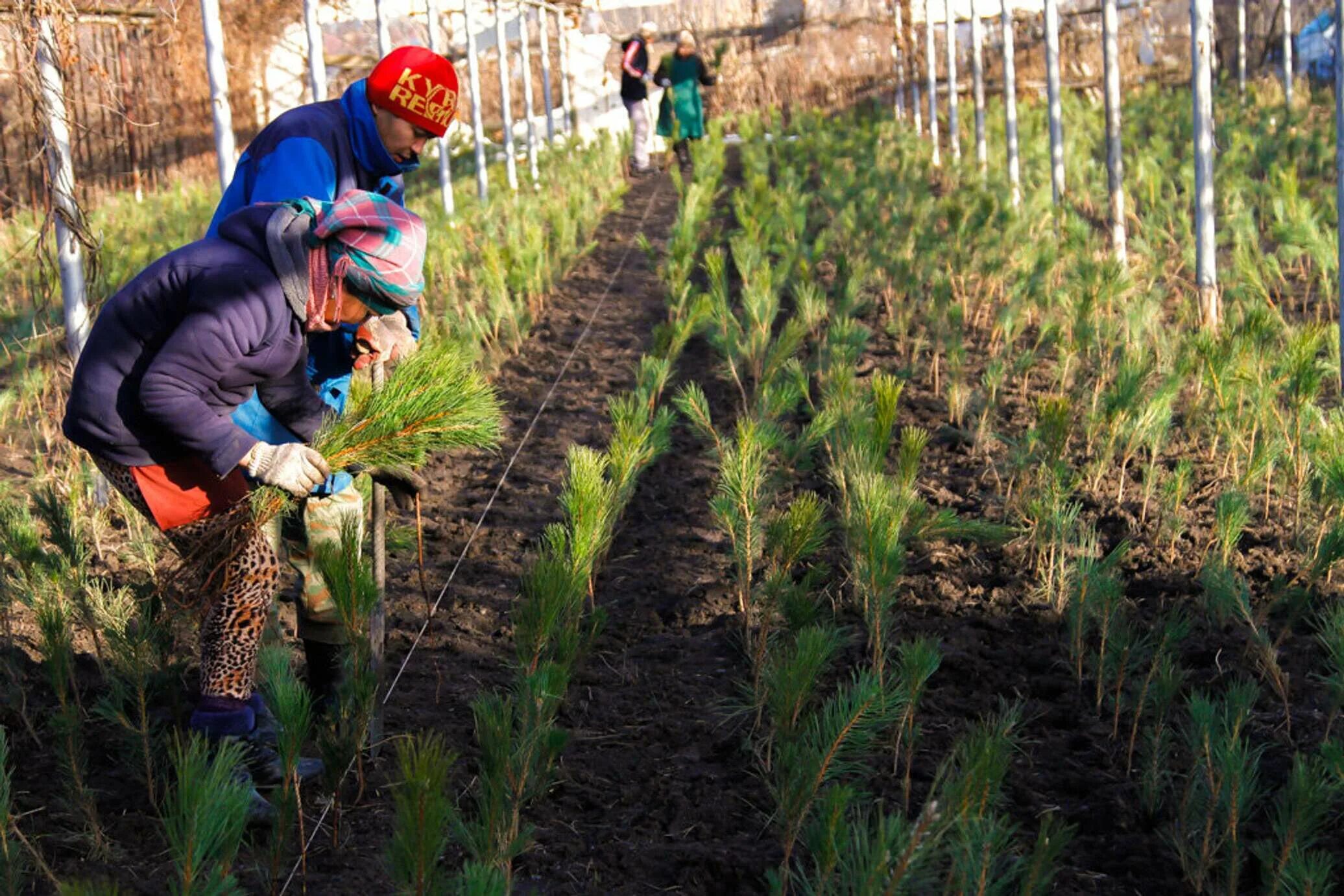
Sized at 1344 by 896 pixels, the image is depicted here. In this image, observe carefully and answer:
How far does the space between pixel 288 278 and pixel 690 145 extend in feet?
37.7

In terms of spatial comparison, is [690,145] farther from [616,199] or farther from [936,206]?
[936,206]

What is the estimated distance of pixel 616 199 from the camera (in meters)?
11.0

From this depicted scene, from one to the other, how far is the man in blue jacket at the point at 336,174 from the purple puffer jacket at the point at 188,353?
1.13 feet

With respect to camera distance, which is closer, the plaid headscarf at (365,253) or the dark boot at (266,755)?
the plaid headscarf at (365,253)

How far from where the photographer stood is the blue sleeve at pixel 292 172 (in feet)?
8.98

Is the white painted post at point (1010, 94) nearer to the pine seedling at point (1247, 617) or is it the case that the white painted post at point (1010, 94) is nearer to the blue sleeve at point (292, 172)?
the pine seedling at point (1247, 617)

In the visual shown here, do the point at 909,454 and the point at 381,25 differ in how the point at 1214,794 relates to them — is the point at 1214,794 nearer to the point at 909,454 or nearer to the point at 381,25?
the point at 909,454

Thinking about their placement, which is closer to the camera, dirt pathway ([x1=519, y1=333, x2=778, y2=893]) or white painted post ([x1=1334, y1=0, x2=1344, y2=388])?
dirt pathway ([x1=519, y1=333, x2=778, y2=893])

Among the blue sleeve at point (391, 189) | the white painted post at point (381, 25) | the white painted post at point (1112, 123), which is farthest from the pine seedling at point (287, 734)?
the white painted post at point (381, 25)

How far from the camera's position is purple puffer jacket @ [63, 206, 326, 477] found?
226cm

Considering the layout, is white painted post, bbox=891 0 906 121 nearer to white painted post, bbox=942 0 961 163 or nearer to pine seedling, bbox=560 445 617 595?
white painted post, bbox=942 0 961 163

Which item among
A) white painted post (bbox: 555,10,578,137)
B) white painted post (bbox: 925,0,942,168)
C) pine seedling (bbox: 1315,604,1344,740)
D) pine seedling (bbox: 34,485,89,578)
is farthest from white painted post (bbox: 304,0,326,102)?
white painted post (bbox: 555,10,578,137)

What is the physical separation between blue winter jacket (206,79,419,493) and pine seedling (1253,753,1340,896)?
5.77 ft

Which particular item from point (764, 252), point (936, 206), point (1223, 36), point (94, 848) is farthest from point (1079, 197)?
point (1223, 36)
